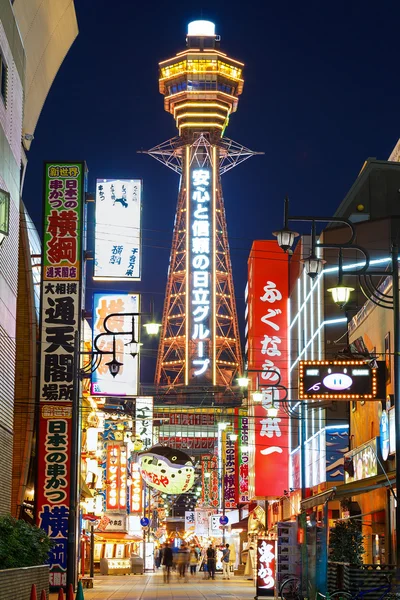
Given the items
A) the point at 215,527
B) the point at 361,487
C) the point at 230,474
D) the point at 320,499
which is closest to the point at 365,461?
the point at 361,487

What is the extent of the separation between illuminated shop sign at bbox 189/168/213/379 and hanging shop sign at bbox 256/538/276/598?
84.8 meters

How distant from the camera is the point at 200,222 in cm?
11781

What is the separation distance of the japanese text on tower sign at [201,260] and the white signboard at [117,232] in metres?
77.3

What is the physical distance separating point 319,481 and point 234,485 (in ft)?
96.5

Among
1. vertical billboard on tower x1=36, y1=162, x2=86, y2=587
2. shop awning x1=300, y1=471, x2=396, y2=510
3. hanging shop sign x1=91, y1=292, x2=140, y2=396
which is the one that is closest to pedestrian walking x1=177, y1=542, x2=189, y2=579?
hanging shop sign x1=91, y1=292, x2=140, y2=396

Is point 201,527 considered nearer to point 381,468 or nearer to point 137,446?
point 137,446

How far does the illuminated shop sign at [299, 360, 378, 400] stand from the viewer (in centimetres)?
2752

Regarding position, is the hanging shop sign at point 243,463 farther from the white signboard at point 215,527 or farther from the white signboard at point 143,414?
the white signboard at point 143,414

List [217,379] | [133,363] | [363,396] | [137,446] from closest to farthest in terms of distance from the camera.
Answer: [363,396] < [133,363] < [137,446] < [217,379]

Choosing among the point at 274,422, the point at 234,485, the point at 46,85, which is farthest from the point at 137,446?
the point at 46,85

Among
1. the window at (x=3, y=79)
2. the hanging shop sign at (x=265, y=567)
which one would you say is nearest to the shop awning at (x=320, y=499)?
the hanging shop sign at (x=265, y=567)

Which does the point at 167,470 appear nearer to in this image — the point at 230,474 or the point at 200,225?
the point at 230,474

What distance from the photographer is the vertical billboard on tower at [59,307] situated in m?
34.9

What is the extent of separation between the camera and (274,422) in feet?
203
